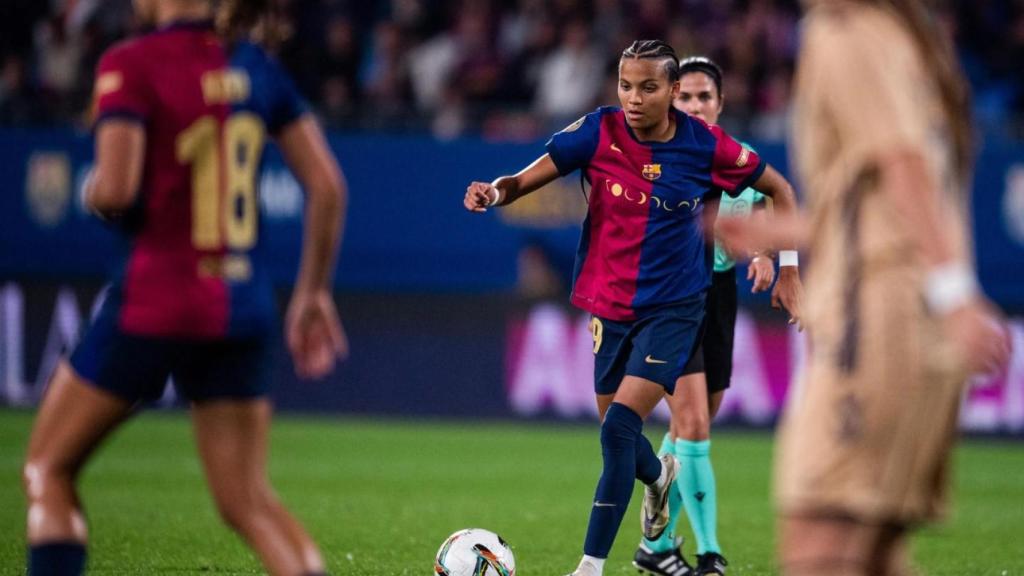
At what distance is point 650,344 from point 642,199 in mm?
699

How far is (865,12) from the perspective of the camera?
3.83 metres

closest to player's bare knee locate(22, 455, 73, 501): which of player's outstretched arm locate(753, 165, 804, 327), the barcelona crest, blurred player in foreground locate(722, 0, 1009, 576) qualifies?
blurred player in foreground locate(722, 0, 1009, 576)

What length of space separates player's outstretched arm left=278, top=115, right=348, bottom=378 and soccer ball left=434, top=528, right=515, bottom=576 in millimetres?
2436

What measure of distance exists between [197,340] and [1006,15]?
Answer: 15.8m

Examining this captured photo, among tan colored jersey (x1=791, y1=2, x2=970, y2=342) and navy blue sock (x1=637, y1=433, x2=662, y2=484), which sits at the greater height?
tan colored jersey (x1=791, y1=2, x2=970, y2=342)

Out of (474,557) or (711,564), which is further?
(711,564)

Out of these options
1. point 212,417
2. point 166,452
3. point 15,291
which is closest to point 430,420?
point 166,452

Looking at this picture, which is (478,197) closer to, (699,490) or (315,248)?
(699,490)

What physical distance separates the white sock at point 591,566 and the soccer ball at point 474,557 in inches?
15.3

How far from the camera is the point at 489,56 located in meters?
18.4

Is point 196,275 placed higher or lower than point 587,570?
higher

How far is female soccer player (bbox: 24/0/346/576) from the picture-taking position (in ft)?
14.5

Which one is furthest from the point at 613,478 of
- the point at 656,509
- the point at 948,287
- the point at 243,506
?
the point at 948,287

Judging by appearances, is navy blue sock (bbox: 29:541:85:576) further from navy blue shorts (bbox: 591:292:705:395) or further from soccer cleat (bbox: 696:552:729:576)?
soccer cleat (bbox: 696:552:729:576)
